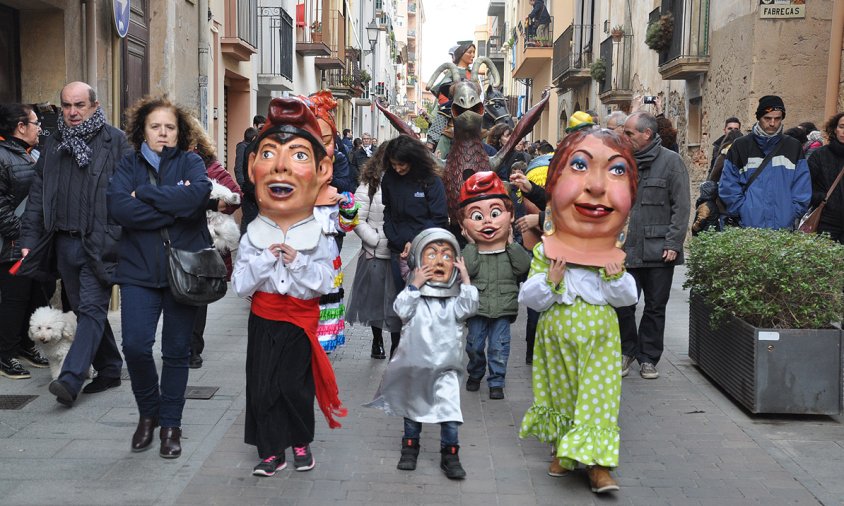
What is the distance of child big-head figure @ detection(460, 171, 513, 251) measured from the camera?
608cm

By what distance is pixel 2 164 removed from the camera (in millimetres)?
7062

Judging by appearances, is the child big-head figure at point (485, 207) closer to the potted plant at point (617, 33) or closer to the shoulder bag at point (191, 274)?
the shoulder bag at point (191, 274)

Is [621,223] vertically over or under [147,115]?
under

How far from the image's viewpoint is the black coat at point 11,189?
708 centimetres

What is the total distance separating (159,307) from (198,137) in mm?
1089

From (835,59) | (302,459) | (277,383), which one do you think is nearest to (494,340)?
(302,459)

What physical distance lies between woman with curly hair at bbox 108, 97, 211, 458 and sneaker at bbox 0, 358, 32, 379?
2.05 metres

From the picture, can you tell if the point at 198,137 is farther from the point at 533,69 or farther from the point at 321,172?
the point at 533,69

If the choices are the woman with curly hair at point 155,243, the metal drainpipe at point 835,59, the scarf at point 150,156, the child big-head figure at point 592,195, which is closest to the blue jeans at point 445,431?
the child big-head figure at point 592,195

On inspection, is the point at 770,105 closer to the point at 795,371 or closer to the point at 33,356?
the point at 795,371

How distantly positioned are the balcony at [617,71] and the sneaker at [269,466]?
18279 millimetres

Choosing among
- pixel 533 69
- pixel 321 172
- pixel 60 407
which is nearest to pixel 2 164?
pixel 60 407

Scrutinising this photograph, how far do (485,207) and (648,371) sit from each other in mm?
2283

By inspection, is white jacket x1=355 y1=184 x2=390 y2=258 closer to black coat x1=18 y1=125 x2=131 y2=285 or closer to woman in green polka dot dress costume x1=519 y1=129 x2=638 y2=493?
black coat x1=18 y1=125 x2=131 y2=285
